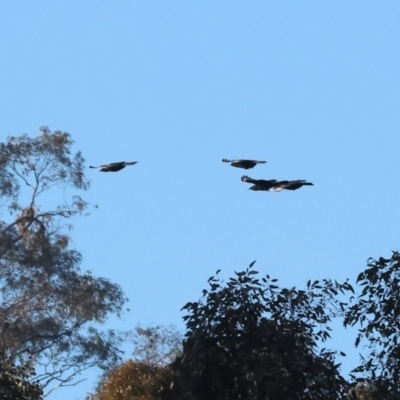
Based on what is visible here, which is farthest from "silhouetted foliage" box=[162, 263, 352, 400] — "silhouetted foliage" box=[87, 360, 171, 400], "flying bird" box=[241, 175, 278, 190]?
"silhouetted foliage" box=[87, 360, 171, 400]

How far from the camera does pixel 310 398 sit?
48.5ft

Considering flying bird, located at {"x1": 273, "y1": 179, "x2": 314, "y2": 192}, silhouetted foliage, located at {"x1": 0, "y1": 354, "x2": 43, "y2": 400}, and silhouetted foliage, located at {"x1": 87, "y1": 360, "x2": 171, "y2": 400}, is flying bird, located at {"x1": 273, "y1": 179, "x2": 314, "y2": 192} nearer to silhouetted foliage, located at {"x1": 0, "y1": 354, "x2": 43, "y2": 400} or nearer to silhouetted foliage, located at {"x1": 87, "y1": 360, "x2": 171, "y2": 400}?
silhouetted foliage, located at {"x1": 0, "y1": 354, "x2": 43, "y2": 400}

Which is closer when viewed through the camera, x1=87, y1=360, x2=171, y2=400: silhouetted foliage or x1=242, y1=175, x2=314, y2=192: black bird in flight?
x1=242, y1=175, x2=314, y2=192: black bird in flight

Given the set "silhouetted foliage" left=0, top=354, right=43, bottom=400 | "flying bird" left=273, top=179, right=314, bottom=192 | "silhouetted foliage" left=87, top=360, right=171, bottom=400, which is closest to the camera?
"flying bird" left=273, top=179, right=314, bottom=192

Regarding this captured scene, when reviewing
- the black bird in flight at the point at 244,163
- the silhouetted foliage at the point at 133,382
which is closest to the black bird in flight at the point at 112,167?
the black bird in flight at the point at 244,163

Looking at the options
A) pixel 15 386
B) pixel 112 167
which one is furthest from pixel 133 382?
pixel 112 167

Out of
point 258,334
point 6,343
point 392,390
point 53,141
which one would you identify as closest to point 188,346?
point 258,334

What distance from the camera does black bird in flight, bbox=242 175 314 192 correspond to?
1412 cm

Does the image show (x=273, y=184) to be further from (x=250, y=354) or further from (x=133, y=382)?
(x=133, y=382)

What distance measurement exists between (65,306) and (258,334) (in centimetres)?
2552

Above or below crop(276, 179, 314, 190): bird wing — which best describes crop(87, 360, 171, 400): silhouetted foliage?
above

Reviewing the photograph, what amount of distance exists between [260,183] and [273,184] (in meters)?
0.18

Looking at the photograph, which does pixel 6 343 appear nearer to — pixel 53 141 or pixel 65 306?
pixel 65 306

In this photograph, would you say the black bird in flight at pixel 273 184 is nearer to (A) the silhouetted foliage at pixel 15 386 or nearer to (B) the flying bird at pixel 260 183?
(B) the flying bird at pixel 260 183
